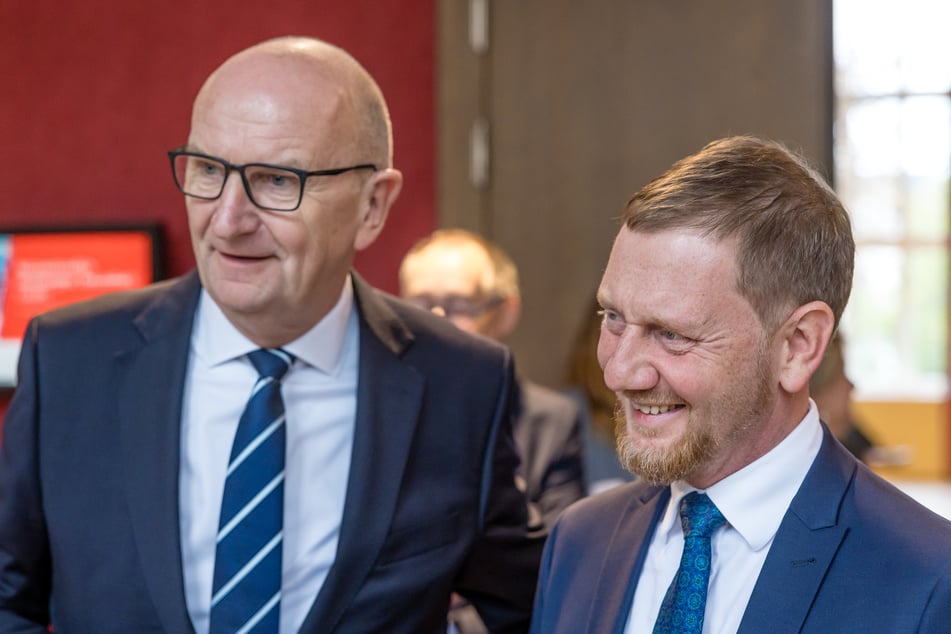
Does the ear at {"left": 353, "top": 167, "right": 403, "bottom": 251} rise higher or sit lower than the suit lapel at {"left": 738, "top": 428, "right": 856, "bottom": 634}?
higher

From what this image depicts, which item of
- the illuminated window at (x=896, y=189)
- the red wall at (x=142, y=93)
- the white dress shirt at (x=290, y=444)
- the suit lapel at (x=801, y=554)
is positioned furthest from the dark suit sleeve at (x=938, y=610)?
the illuminated window at (x=896, y=189)

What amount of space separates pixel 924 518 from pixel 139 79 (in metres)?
2.78

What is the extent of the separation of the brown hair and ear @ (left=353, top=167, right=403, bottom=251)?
20.1 inches

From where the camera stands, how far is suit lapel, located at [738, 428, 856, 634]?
4.36 ft

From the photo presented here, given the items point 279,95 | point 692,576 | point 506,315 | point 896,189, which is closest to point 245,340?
point 279,95

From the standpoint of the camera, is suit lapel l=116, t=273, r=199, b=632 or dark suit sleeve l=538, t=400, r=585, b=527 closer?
suit lapel l=116, t=273, r=199, b=632

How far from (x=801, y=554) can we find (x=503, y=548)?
627 mm

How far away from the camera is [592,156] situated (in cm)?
330

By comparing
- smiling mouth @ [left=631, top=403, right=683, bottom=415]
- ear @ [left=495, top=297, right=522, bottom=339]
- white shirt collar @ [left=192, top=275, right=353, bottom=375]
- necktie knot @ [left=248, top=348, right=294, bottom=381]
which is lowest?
smiling mouth @ [left=631, top=403, right=683, bottom=415]

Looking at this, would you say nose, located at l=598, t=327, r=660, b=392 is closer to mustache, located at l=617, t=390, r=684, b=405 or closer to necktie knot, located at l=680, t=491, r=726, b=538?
mustache, located at l=617, t=390, r=684, b=405

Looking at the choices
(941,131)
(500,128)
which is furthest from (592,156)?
(941,131)

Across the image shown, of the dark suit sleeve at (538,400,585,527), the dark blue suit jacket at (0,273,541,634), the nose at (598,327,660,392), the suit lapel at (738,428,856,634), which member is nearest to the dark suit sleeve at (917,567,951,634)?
the suit lapel at (738,428,856,634)

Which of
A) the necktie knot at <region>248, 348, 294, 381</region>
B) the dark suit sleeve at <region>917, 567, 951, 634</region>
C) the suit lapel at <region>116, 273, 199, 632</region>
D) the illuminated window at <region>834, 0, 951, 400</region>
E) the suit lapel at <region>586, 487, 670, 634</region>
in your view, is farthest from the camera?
the illuminated window at <region>834, 0, 951, 400</region>

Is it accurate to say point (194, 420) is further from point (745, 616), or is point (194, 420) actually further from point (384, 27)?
point (384, 27)
